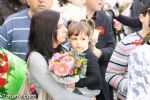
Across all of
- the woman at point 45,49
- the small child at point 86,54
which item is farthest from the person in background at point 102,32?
the woman at point 45,49

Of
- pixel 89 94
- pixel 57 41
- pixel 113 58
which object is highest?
pixel 57 41

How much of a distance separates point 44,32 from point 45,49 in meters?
0.13

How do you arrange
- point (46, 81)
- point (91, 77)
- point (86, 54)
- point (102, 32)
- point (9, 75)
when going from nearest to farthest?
1. point (46, 81)
2. point (9, 75)
3. point (91, 77)
4. point (86, 54)
5. point (102, 32)

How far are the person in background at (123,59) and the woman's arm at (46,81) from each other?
2.22 feet

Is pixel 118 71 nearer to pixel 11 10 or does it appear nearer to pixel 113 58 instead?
pixel 113 58

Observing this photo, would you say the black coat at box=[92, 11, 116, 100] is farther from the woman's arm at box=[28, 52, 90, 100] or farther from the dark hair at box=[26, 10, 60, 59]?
the woman's arm at box=[28, 52, 90, 100]

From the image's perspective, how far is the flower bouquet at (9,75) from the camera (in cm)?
348

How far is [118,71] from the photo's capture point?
387 centimetres

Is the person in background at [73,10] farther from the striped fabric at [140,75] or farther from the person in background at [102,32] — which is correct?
the striped fabric at [140,75]

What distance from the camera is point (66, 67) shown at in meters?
3.17

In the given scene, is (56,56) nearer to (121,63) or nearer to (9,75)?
(9,75)

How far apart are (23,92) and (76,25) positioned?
38.9 inches

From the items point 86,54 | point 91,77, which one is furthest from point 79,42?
point 91,77

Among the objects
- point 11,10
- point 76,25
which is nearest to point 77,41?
point 76,25
